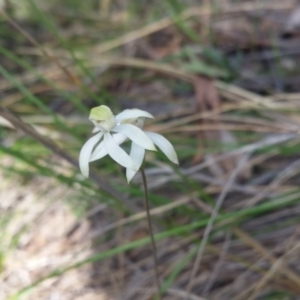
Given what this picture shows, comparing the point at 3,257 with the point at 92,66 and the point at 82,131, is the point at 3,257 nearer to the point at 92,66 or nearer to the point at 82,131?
the point at 82,131

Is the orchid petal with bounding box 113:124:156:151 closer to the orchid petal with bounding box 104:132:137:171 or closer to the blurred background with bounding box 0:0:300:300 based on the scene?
the orchid petal with bounding box 104:132:137:171

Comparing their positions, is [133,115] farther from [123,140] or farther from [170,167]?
A: [170,167]

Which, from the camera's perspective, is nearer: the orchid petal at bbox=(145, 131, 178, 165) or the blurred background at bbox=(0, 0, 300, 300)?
the orchid petal at bbox=(145, 131, 178, 165)

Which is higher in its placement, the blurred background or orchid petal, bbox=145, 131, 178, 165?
the blurred background

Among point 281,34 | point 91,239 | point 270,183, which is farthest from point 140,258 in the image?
point 281,34

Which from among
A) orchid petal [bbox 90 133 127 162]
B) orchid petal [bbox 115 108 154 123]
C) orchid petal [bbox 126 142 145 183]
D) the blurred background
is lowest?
orchid petal [bbox 126 142 145 183]

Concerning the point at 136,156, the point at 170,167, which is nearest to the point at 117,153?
the point at 136,156

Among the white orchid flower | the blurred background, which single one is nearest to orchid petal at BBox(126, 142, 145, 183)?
the white orchid flower
